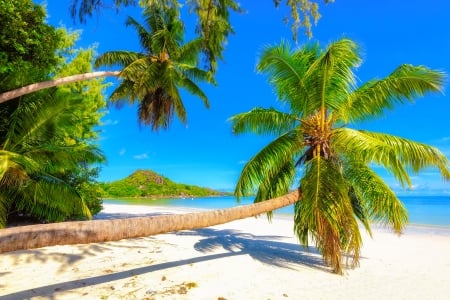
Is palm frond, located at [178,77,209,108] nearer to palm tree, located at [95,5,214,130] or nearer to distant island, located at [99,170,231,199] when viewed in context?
palm tree, located at [95,5,214,130]

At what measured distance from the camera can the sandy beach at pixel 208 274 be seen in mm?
4977

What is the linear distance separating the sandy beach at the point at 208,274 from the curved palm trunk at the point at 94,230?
1290 millimetres

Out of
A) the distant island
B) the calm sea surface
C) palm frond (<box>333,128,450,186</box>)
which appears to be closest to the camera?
palm frond (<box>333,128,450,186</box>)

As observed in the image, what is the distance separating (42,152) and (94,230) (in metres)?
6.43

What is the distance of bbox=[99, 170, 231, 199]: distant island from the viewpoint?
211 feet

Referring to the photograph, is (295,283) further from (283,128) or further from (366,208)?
(283,128)

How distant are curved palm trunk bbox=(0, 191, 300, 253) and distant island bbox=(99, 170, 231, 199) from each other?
196 feet

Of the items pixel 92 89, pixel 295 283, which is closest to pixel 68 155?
pixel 295 283

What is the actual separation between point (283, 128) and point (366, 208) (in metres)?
2.46

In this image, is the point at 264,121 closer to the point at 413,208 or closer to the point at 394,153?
the point at 394,153

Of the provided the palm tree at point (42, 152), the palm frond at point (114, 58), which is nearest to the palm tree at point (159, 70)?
the palm frond at point (114, 58)

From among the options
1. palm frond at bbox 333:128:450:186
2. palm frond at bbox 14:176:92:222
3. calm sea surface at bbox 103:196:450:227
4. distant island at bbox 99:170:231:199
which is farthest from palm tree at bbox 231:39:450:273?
distant island at bbox 99:170:231:199

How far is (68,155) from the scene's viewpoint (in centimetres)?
882

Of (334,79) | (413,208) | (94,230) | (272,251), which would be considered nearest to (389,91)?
(334,79)
